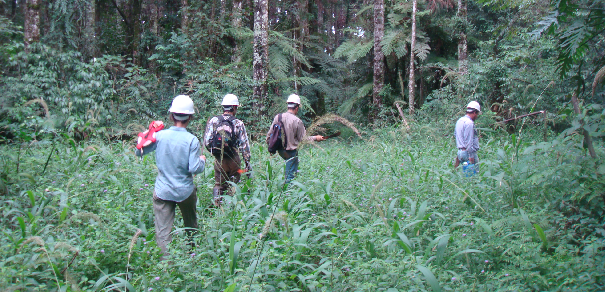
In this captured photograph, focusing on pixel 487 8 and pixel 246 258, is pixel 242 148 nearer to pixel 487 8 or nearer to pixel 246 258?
pixel 246 258

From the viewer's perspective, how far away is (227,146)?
18.1 feet

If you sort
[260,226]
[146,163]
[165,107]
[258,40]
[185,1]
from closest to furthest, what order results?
[260,226], [146,163], [258,40], [165,107], [185,1]

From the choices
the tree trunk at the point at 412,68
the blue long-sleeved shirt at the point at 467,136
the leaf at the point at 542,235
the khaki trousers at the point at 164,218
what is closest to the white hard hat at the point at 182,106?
the khaki trousers at the point at 164,218

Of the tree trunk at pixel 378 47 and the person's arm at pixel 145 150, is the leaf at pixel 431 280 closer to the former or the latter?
the person's arm at pixel 145 150

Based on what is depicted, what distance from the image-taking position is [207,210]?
5.55m

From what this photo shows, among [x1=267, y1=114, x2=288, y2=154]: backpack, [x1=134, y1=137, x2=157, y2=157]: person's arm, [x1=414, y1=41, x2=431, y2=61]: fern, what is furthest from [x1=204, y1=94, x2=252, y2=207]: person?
[x1=414, y1=41, x2=431, y2=61]: fern

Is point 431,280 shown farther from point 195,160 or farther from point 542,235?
point 195,160

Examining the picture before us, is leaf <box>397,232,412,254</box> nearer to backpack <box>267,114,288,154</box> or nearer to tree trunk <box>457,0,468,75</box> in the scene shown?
backpack <box>267,114,288,154</box>

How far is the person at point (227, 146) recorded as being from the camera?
5441mm

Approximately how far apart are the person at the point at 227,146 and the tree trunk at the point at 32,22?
8.82 m

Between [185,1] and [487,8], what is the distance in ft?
44.2

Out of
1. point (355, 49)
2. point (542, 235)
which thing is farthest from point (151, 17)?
point (542, 235)

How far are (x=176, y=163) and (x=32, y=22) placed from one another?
10457 millimetres

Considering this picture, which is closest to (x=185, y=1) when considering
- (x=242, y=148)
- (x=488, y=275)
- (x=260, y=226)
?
(x=242, y=148)
